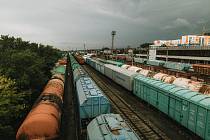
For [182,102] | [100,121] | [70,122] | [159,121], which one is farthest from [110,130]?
[159,121]

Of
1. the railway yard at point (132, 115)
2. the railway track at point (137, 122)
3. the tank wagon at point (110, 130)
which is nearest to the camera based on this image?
the tank wagon at point (110, 130)

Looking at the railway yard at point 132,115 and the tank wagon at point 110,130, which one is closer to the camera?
Result: the tank wagon at point 110,130

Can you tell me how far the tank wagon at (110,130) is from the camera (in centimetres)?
1039

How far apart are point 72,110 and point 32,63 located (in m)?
8.72

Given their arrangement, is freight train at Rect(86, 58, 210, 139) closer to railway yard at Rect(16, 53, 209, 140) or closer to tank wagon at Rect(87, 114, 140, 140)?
railway yard at Rect(16, 53, 209, 140)

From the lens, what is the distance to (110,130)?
11164 mm

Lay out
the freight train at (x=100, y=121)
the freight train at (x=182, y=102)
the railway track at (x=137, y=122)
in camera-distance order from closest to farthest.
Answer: the freight train at (x=100, y=121) < the freight train at (x=182, y=102) < the railway track at (x=137, y=122)

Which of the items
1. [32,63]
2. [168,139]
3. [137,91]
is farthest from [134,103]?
[32,63]

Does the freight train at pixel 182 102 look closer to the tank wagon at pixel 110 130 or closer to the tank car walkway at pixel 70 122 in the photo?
the tank wagon at pixel 110 130

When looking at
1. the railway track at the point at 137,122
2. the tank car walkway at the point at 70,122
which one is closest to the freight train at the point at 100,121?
the tank car walkway at the point at 70,122

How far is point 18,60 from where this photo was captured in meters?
23.3

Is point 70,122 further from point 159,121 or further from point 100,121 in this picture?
point 159,121

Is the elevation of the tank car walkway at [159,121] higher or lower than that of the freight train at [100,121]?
lower

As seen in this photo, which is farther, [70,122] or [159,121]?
[70,122]
